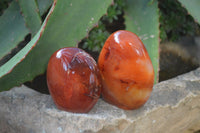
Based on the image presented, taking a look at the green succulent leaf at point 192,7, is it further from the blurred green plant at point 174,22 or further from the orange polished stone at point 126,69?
the orange polished stone at point 126,69

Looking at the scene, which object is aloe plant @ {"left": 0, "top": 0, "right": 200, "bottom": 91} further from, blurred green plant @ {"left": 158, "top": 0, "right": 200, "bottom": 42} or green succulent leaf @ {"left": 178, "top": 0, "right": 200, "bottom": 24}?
blurred green plant @ {"left": 158, "top": 0, "right": 200, "bottom": 42}

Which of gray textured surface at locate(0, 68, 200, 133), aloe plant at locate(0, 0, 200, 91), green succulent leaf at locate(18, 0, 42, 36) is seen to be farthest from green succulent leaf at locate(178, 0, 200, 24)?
green succulent leaf at locate(18, 0, 42, 36)

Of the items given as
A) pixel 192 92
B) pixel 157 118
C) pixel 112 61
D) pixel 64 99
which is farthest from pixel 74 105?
pixel 192 92

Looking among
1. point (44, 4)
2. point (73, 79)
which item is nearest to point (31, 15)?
point (44, 4)

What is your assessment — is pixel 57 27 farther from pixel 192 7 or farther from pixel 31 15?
pixel 192 7

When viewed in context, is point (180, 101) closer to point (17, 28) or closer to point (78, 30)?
point (78, 30)

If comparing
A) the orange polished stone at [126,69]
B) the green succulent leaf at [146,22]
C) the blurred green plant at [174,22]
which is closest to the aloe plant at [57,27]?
the green succulent leaf at [146,22]
